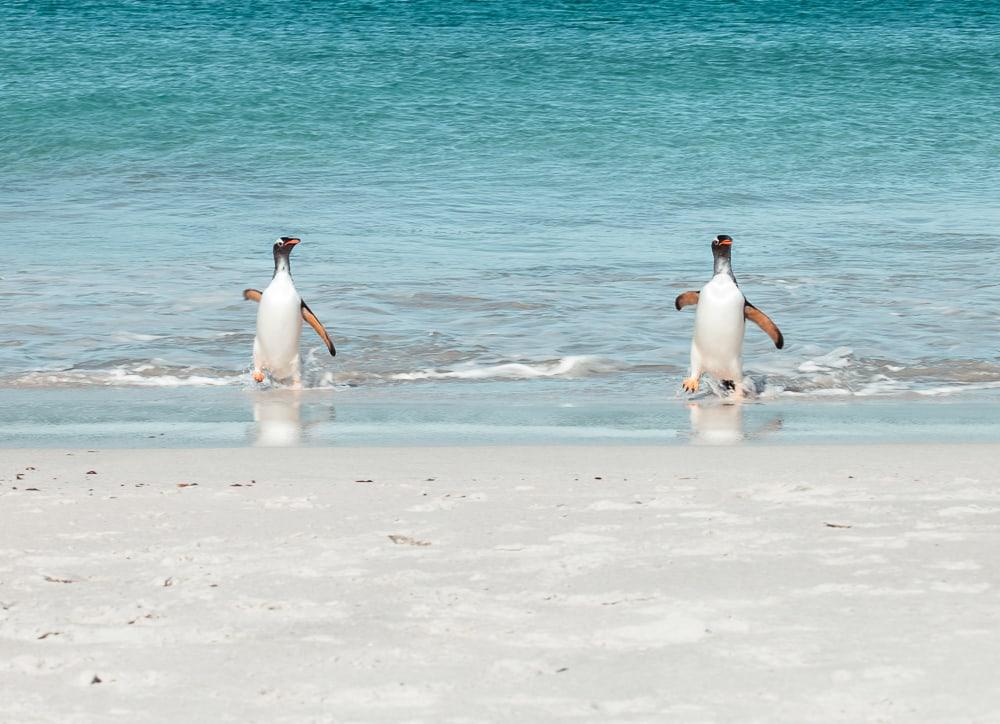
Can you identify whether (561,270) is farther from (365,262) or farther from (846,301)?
(846,301)

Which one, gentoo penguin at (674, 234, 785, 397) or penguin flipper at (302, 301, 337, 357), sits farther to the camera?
penguin flipper at (302, 301, 337, 357)

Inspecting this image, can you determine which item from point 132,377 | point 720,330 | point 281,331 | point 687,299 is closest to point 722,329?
point 720,330

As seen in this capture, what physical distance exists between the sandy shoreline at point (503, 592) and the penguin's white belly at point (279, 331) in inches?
98.3

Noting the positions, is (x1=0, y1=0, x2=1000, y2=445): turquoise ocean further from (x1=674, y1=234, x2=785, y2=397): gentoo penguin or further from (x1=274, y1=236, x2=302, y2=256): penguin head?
(x1=274, y1=236, x2=302, y2=256): penguin head

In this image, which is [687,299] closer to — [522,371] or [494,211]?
[522,371]

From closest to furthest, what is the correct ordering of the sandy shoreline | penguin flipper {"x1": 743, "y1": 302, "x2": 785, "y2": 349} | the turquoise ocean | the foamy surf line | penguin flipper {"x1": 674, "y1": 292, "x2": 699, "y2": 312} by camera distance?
the sandy shoreline → the turquoise ocean → the foamy surf line → penguin flipper {"x1": 743, "y1": 302, "x2": 785, "y2": 349} → penguin flipper {"x1": 674, "y1": 292, "x2": 699, "y2": 312}

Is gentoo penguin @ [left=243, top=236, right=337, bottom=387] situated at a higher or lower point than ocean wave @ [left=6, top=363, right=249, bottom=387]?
higher

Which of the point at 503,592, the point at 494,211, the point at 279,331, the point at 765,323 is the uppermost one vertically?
the point at 494,211

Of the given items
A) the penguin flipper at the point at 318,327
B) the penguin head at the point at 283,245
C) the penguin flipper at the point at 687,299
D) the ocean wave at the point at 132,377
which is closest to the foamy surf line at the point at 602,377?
the ocean wave at the point at 132,377

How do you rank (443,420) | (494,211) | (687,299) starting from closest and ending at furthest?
(443,420) < (687,299) < (494,211)

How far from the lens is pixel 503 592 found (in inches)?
112

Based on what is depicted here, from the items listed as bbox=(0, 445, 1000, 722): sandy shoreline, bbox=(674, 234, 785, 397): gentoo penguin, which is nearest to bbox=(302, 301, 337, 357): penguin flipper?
bbox=(674, 234, 785, 397): gentoo penguin

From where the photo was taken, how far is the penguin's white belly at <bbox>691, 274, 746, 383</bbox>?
20.9 ft

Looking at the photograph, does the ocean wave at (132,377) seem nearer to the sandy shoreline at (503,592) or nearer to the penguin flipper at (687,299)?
the penguin flipper at (687,299)
